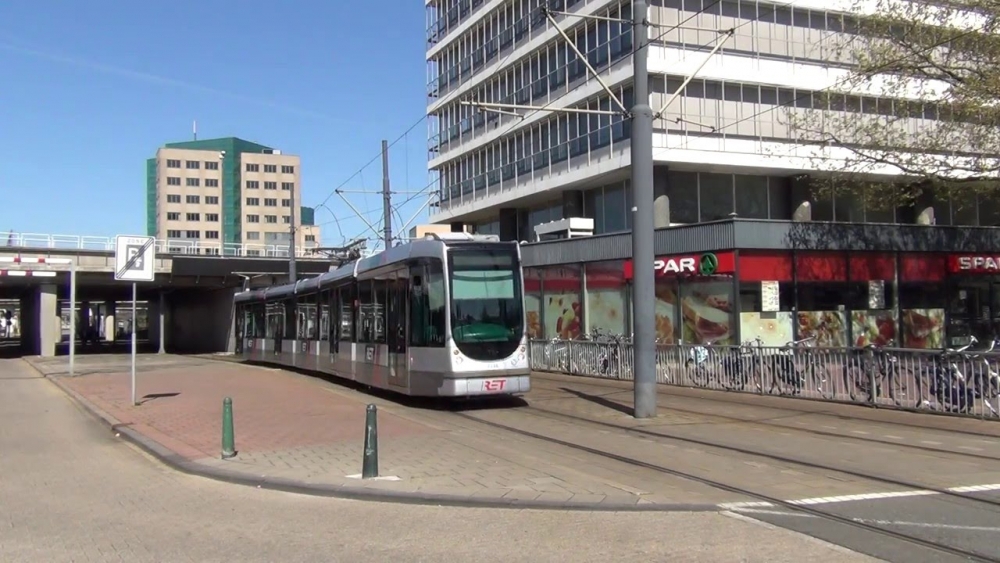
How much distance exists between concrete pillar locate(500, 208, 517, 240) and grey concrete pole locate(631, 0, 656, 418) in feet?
88.3

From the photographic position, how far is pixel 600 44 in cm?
3203

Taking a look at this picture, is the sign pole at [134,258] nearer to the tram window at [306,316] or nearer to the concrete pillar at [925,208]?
the tram window at [306,316]

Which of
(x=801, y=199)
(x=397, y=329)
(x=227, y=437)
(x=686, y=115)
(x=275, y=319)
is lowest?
(x=227, y=437)

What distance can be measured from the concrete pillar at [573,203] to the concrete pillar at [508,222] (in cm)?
591

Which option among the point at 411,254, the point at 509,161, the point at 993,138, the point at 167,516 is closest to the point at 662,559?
the point at 167,516

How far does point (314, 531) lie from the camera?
7109 millimetres

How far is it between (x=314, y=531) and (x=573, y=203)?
96.7 ft

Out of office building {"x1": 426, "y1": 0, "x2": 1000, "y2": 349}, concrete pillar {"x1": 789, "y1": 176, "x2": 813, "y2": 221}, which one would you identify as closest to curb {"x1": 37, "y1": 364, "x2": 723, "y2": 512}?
office building {"x1": 426, "y1": 0, "x2": 1000, "y2": 349}

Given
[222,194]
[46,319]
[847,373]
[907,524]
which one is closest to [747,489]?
[907,524]

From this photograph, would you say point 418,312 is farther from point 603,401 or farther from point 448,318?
point 603,401

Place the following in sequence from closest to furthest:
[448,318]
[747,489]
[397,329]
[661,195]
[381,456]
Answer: [747,489] → [381,456] → [448,318] → [397,329] → [661,195]

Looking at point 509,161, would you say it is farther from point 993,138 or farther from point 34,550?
point 34,550

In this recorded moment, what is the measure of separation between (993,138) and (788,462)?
16587 millimetres

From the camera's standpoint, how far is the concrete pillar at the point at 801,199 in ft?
109
